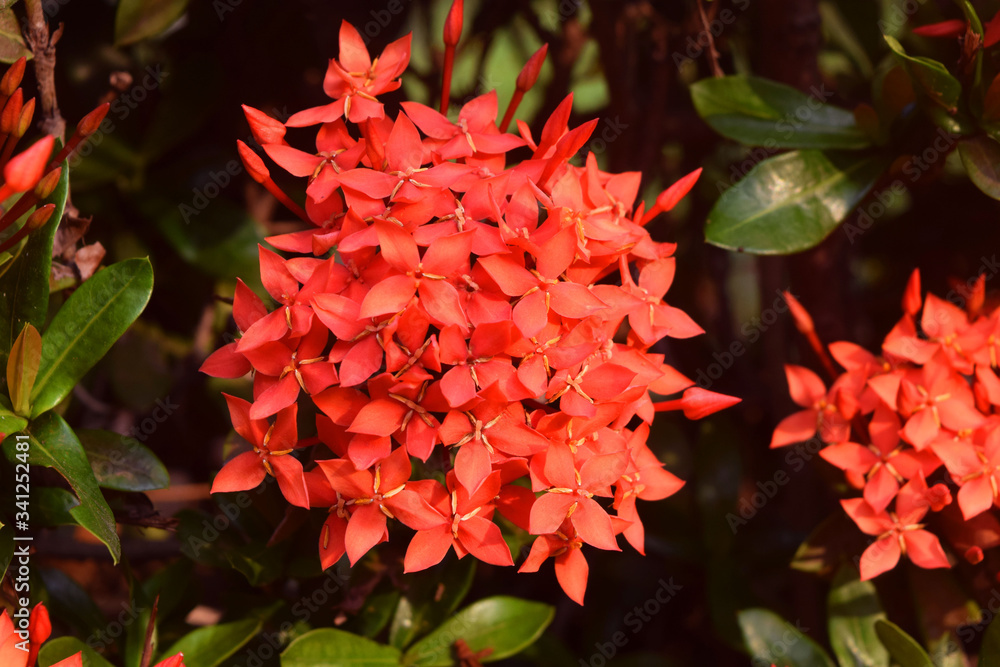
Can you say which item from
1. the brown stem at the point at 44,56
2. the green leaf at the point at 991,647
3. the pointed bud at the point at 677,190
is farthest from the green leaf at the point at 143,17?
the green leaf at the point at 991,647

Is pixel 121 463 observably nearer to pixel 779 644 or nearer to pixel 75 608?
pixel 75 608

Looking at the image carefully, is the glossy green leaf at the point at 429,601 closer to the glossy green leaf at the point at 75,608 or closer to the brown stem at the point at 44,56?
the glossy green leaf at the point at 75,608

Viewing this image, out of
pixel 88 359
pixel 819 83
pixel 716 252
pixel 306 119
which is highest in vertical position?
pixel 306 119

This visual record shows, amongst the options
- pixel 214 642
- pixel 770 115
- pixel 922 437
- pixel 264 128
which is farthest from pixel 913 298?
pixel 214 642

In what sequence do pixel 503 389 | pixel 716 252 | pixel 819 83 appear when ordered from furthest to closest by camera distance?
1. pixel 716 252
2. pixel 819 83
3. pixel 503 389

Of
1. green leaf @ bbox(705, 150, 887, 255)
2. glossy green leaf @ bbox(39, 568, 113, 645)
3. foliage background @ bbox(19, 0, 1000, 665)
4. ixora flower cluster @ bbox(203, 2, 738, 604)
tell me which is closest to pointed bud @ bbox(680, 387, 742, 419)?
ixora flower cluster @ bbox(203, 2, 738, 604)

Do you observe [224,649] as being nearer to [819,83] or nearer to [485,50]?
[485,50]

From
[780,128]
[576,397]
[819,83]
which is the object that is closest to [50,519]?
[576,397]
